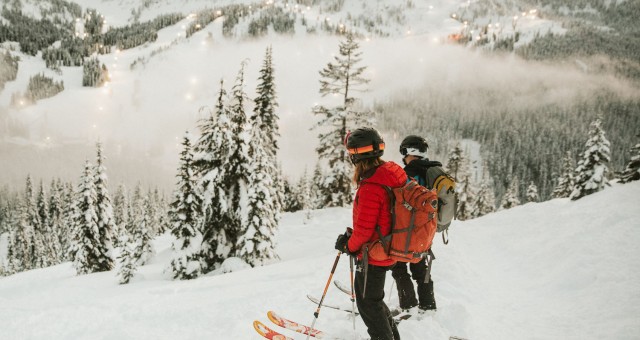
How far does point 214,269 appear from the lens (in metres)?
19.4

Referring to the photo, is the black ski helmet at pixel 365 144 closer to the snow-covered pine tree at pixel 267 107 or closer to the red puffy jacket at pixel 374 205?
the red puffy jacket at pixel 374 205

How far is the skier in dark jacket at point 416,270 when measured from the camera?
588 cm

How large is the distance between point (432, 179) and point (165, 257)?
3329 centimetres

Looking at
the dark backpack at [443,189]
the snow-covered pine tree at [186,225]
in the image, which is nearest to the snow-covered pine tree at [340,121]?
the snow-covered pine tree at [186,225]

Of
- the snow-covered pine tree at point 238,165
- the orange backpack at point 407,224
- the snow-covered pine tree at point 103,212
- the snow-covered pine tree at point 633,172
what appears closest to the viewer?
the orange backpack at point 407,224

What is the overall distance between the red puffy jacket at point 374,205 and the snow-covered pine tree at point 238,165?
1553 centimetres

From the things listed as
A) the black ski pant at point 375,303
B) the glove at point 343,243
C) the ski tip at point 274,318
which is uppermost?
the glove at point 343,243

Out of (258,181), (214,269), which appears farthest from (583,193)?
(214,269)

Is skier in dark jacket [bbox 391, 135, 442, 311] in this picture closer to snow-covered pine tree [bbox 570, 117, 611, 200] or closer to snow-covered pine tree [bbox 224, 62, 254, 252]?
snow-covered pine tree [bbox 224, 62, 254, 252]

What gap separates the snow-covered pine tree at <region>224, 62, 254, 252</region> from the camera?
19.0 meters

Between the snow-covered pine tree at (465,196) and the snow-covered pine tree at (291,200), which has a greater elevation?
the snow-covered pine tree at (465,196)

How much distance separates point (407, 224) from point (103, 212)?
36.6m

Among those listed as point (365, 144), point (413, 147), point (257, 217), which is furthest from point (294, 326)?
point (257, 217)

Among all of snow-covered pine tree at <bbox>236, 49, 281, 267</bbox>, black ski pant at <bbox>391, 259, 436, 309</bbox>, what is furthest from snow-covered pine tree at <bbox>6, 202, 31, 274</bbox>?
black ski pant at <bbox>391, 259, 436, 309</bbox>
